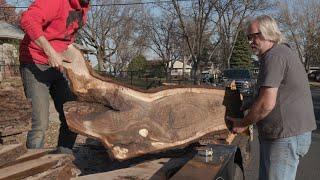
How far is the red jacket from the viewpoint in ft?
12.8

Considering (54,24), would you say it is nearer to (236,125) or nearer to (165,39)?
(236,125)

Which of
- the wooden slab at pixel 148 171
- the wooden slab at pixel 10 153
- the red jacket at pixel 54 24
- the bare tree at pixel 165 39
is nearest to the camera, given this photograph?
the wooden slab at pixel 10 153

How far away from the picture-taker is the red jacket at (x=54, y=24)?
390cm

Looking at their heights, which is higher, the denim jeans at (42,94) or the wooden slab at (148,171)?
the denim jeans at (42,94)

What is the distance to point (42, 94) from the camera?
412 cm

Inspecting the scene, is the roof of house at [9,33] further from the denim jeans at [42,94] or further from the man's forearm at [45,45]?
the man's forearm at [45,45]

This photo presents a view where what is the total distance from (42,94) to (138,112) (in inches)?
30.3

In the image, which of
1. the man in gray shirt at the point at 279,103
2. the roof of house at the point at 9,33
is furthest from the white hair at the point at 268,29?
the roof of house at the point at 9,33

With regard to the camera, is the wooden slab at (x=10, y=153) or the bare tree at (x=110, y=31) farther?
the bare tree at (x=110, y=31)

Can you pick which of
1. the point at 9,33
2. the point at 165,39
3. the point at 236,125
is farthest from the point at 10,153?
the point at 165,39

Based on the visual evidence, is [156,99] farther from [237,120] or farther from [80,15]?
[80,15]

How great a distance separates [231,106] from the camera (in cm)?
429

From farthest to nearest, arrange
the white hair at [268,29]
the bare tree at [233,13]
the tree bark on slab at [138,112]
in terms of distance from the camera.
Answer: the bare tree at [233,13] → the tree bark on slab at [138,112] → the white hair at [268,29]

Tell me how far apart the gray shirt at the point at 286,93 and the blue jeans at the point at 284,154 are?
52 millimetres
